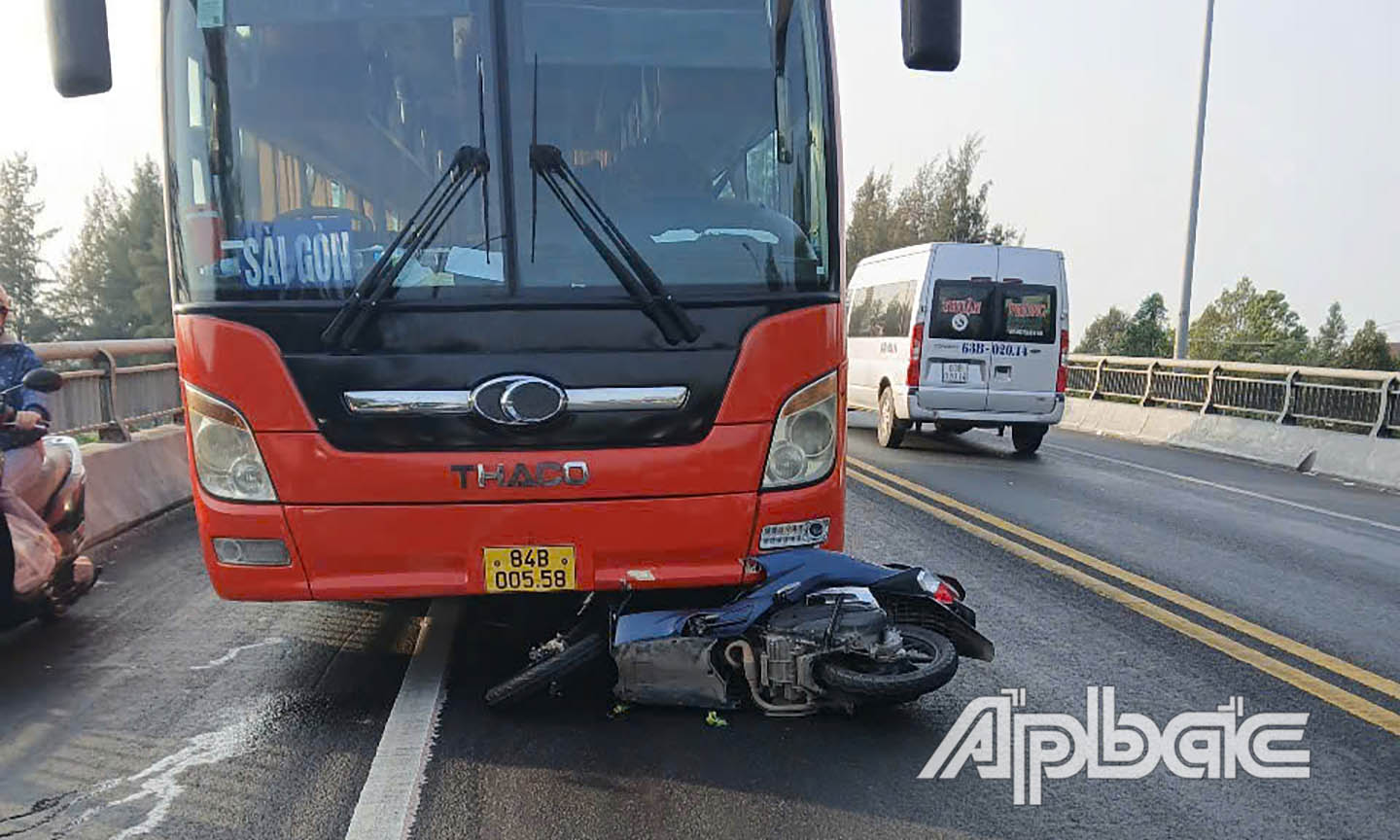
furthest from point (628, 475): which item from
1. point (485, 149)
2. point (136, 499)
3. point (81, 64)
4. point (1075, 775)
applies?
point (136, 499)

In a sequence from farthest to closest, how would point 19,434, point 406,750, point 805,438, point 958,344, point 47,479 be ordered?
1. point 958,344
2. point 47,479
3. point 19,434
4. point 805,438
5. point 406,750

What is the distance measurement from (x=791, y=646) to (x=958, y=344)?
10.6m

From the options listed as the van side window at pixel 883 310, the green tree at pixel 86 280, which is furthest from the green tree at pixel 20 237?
the van side window at pixel 883 310

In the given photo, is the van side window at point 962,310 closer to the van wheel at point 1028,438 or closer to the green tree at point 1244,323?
the van wheel at point 1028,438

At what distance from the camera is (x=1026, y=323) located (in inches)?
535

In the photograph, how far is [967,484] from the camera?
10562 mm

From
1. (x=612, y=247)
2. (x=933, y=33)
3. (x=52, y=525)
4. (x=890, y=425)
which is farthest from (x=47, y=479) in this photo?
(x=890, y=425)

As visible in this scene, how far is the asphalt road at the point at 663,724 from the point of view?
124 inches

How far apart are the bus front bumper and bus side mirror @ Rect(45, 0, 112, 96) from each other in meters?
1.72

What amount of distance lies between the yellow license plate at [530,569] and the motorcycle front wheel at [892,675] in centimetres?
99

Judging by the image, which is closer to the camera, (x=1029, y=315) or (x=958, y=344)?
(x=1029, y=315)

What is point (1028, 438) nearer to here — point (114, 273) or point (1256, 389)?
point (1256, 389)

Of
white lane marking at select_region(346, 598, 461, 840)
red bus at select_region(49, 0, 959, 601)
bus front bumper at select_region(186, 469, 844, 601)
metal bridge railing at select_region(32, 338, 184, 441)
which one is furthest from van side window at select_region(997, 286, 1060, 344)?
bus front bumper at select_region(186, 469, 844, 601)

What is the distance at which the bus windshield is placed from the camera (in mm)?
3861
